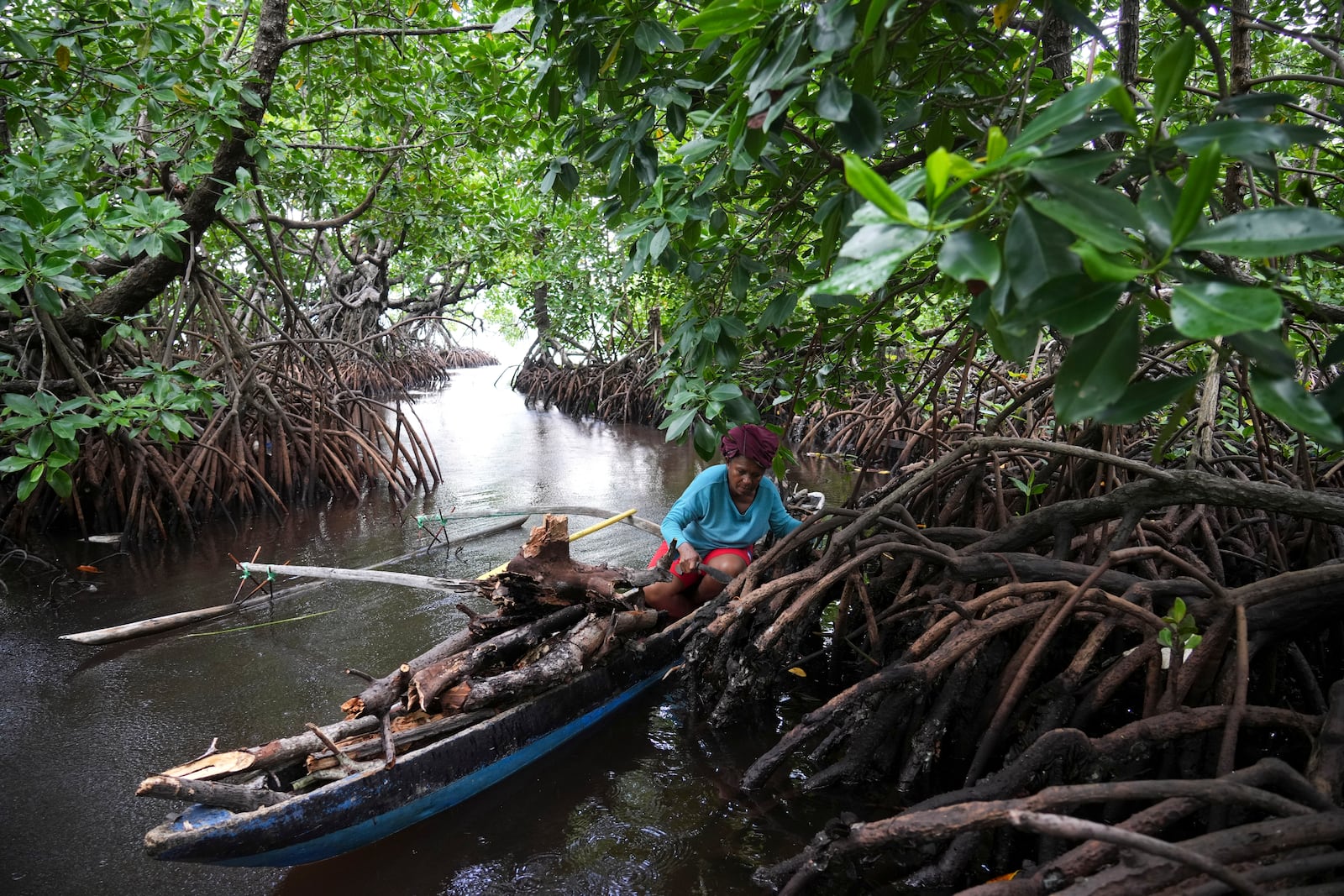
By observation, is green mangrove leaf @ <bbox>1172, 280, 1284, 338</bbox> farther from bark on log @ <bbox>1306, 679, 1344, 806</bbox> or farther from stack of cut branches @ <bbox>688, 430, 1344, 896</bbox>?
bark on log @ <bbox>1306, 679, 1344, 806</bbox>

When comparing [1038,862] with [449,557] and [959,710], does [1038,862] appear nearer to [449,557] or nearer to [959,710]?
[959,710]

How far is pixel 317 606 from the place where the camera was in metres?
4.34

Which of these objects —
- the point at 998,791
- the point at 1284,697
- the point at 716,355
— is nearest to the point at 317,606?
the point at 716,355

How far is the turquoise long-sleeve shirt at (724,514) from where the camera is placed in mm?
3574

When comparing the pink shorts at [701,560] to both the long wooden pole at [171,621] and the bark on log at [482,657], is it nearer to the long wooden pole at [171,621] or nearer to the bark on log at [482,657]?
the bark on log at [482,657]

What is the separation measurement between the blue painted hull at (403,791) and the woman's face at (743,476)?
2.64 feet

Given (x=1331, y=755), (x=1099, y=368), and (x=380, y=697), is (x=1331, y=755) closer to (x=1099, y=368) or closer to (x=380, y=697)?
(x=1099, y=368)

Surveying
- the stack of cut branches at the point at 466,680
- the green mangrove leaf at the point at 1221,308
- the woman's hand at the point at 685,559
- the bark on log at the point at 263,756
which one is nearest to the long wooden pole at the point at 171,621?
the stack of cut branches at the point at 466,680

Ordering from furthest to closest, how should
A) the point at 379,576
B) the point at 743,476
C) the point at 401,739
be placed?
the point at 379,576 < the point at 743,476 < the point at 401,739

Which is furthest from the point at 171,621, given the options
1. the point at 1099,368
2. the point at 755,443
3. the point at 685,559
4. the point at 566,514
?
the point at 1099,368

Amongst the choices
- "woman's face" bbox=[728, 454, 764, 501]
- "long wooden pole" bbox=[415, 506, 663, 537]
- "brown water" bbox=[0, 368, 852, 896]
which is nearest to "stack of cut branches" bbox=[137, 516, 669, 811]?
"brown water" bbox=[0, 368, 852, 896]

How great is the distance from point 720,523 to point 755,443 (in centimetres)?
59

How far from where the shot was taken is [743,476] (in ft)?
11.3

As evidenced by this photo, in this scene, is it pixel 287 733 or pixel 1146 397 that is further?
pixel 287 733
